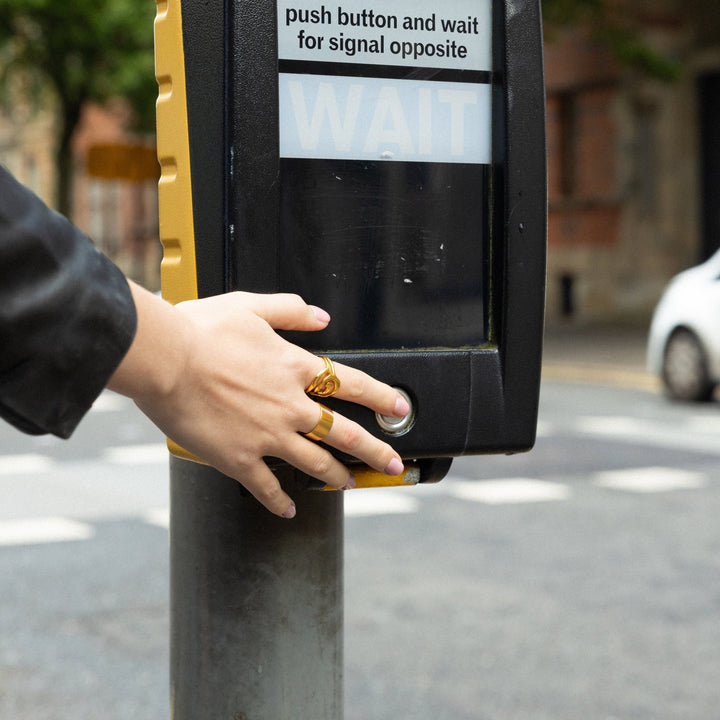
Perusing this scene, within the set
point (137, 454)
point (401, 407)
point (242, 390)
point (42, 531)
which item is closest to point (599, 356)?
point (137, 454)

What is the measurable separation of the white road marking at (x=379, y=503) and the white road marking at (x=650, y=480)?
1.21 m

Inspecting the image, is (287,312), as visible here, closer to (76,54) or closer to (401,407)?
(401,407)

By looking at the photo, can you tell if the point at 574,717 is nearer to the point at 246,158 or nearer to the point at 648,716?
the point at 648,716

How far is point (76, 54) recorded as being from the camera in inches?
934

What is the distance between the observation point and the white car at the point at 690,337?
11.9 m

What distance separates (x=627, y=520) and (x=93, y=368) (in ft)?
19.1

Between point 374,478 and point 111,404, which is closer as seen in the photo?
point 374,478

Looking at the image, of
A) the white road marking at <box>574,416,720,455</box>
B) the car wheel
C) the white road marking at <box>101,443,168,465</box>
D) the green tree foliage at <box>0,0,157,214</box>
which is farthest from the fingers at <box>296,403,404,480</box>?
the green tree foliage at <box>0,0,157,214</box>

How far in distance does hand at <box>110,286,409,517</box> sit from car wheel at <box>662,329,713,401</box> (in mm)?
10681

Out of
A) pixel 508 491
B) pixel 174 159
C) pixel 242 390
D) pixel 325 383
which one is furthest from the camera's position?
pixel 508 491

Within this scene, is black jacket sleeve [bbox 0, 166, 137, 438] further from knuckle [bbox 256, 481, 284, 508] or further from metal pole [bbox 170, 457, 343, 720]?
metal pole [bbox 170, 457, 343, 720]

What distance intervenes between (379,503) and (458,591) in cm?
181

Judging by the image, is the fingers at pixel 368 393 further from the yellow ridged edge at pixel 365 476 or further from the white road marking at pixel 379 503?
the white road marking at pixel 379 503

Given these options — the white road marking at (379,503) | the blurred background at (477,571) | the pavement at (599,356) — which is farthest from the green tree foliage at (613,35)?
the white road marking at (379,503)
